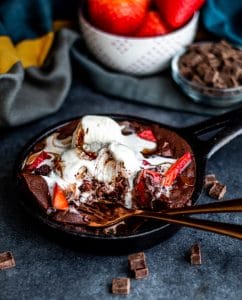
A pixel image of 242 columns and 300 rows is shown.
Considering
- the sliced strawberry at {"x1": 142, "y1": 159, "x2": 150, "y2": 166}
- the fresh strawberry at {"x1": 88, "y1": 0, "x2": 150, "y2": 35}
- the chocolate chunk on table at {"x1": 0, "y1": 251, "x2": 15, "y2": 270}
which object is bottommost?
the chocolate chunk on table at {"x1": 0, "y1": 251, "x2": 15, "y2": 270}

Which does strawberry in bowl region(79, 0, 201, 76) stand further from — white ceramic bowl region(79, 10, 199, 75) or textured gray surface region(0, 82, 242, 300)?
textured gray surface region(0, 82, 242, 300)

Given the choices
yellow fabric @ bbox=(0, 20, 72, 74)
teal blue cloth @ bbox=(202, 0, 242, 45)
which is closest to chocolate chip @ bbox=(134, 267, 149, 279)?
yellow fabric @ bbox=(0, 20, 72, 74)

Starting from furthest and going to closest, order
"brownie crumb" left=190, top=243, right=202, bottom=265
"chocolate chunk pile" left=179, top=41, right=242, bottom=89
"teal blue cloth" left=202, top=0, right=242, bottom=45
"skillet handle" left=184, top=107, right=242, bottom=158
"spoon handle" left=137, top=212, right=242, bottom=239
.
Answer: "teal blue cloth" left=202, top=0, right=242, bottom=45 < "chocolate chunk pile" left=179, top=41, right=242, bottom=89 < "skillet handle" left=184, top=107, right=242, bottom=158 < "brownie crumb" left=190, top=243, right=202, bottom=265 < "spoon handle" left=137, top=212, right=242, bottom=239

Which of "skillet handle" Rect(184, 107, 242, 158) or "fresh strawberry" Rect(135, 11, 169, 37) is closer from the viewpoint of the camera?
"skillet handle" Rect(184, 107, 242, 158)

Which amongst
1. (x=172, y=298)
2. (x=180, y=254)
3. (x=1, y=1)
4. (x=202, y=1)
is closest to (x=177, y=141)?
(x=180, y=254)

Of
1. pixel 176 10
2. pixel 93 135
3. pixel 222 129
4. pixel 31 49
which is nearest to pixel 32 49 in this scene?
pixel 31 49

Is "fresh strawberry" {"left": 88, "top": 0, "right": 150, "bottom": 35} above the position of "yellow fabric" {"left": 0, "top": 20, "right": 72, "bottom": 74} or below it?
above

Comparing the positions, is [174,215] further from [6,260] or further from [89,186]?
[6,260]
